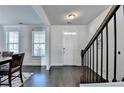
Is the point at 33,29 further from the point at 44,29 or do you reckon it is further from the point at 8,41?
the point at 8,41

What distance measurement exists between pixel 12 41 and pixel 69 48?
10.2 ft

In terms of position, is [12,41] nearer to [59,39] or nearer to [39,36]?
[39,36]

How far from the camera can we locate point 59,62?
28.0 feet

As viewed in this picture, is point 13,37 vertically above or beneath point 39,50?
above

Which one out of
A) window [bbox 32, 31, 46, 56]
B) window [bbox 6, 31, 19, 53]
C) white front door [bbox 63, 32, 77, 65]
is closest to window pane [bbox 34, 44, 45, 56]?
window [bbox 32, 31, 46, 56]

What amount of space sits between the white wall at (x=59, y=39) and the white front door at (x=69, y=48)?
0.60 ft

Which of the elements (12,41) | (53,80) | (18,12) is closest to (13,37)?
(12,41)

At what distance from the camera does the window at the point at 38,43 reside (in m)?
8.41

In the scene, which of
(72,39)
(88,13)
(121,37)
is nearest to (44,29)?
(72,39)

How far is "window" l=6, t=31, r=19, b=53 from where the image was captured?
8477 mm

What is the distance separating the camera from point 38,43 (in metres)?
8.44

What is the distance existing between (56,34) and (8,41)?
2625mm

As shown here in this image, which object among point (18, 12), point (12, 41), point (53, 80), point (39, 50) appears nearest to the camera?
point (53, 80)
